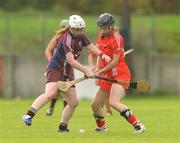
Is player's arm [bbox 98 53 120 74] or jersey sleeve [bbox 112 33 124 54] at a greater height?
jersey sleeve [bbox 112 33 124 54]

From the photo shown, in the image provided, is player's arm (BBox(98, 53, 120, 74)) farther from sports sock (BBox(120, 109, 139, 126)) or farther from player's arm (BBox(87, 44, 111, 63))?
sports sock (BBox(120, 109, 139, 126))

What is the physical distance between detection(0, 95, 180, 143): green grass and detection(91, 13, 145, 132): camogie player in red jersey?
0.35m

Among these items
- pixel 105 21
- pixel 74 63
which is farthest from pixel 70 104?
pixel 105 21

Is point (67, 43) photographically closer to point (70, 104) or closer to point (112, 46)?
point (112, 46)

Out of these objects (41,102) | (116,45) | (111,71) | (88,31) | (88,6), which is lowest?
(88,31)

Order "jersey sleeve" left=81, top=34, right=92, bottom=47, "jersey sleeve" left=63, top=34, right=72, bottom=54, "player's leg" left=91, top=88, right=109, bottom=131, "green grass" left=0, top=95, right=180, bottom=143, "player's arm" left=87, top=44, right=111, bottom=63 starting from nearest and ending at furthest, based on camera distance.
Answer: "green grass" left=0, top=95, right=180, bottom=143 → "jersey sleeve" left=63, top=34, right=72, bottom=54 → "jersey sleeve" left=81, top=34, right=92, bottom=47 → "player's arm" left=87, top=44, right=111, bottom=63 → "player's leg" left=91, top=88, right=109, bottom=131

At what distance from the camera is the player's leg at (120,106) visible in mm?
16312

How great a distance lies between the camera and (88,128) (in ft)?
58.6

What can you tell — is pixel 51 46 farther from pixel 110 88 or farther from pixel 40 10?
pixel 40 10

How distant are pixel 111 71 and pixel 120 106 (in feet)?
2.52

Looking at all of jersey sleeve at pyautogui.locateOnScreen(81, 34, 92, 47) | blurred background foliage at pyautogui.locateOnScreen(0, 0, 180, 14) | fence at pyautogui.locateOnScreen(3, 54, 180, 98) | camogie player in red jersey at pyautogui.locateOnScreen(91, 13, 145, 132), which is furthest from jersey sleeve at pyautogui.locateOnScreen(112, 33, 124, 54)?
blurred background foliage at pyautogui.locateOnScreen(0, 0, 180, 14)

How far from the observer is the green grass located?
15.1 m

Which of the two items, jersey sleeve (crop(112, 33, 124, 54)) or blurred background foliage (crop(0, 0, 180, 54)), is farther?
blurred background foliage (crop(0, 0, 180, 54))

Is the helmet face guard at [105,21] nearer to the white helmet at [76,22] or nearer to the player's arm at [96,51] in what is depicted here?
the white helmet at [76,22]
